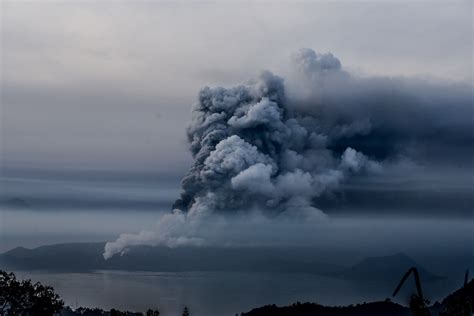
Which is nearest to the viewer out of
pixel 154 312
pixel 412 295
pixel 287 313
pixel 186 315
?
pixel 412 295

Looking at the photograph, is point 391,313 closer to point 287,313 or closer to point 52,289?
point 287,313

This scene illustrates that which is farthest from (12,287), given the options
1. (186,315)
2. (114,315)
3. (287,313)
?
(287,313)

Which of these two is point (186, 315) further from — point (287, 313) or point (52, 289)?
point (287, 313)

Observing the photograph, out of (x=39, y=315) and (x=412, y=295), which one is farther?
→ (x=39, y=315)

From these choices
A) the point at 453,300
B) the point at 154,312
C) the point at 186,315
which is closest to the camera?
the point at 453,300

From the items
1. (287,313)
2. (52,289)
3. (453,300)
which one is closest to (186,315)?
(52,289)

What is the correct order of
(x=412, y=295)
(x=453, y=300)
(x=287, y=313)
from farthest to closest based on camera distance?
(x=287, y=313)
(x=453, y=300)
(x=412, y=295)
